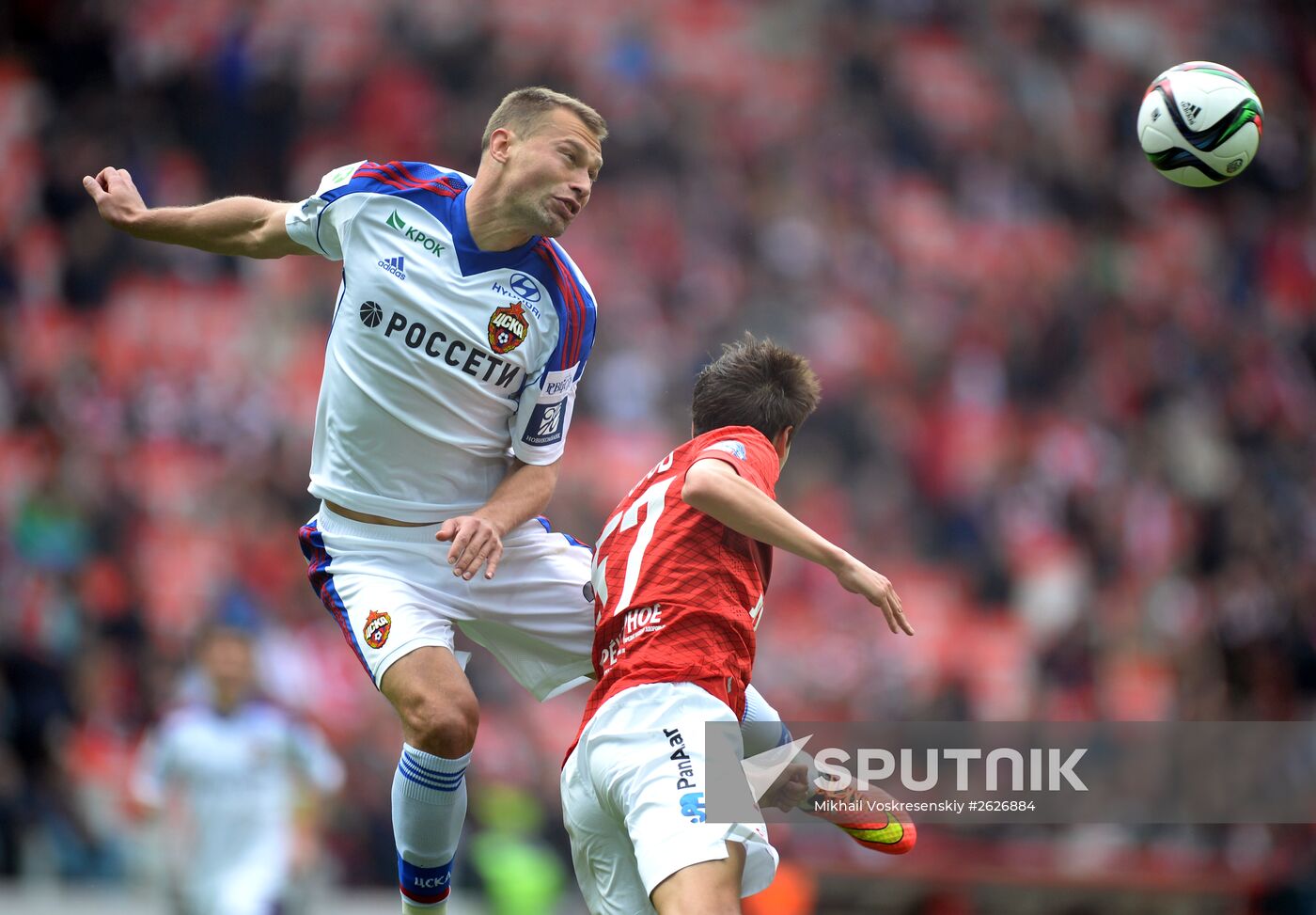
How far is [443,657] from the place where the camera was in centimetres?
568

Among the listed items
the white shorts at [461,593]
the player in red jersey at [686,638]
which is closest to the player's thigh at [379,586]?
the white shorts at [461,593]

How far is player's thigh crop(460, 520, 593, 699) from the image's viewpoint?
611 centimetres

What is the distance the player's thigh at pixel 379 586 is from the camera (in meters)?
5.72

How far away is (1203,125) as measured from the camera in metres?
7.12

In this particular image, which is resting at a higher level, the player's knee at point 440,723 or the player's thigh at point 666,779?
the player's thigh at point 666,779

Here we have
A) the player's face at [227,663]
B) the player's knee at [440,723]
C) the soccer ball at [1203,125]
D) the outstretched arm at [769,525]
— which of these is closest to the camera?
the outstretched arm at [769,525]

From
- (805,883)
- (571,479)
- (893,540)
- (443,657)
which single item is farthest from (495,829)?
(443,657)

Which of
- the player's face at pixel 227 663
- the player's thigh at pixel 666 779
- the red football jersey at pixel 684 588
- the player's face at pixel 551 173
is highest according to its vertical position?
the player's face at pixel 551 173

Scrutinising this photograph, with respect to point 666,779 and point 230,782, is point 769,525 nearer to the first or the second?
point 666,779

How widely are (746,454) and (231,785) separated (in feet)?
20.5

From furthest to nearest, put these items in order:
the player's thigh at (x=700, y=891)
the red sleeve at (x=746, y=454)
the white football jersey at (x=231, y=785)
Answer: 1. the white football jersey at (x=231, y=785)
2. the red sleeve at (x=746, y=454)
3. the player's thigh at (x=700, y=891)

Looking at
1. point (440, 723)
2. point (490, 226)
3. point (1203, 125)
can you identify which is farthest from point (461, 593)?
point (1203, 125)

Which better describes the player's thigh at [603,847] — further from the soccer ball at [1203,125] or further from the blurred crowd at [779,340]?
the blurred crowd at [779,340]

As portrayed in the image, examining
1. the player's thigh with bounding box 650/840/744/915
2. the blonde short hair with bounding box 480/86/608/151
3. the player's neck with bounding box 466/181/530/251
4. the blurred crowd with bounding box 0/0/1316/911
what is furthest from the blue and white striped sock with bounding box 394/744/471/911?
the blurred crowd with bounding box 0/0/1316/911
